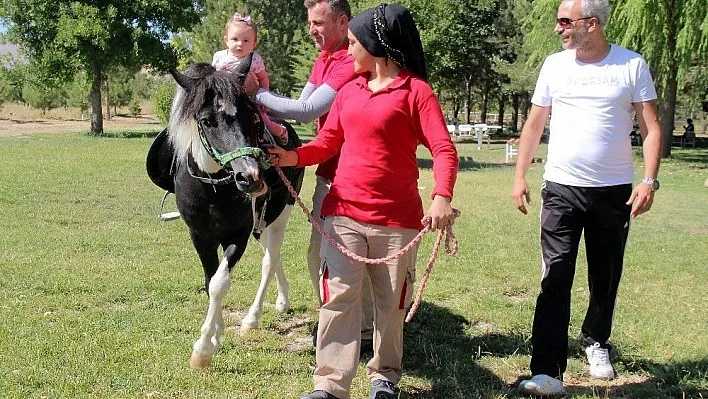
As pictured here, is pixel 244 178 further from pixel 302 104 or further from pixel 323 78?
pixel 323 78

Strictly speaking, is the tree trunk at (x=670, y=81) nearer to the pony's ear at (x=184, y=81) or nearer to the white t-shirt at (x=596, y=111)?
the white t-shirt at (x=596, y=111)

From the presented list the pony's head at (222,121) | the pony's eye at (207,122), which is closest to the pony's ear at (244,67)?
the pony's head at (222,121)

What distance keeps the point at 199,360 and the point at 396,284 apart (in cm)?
136

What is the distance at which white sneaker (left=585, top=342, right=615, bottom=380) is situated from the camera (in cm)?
404

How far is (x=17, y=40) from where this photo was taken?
3098cm

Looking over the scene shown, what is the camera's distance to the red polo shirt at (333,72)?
3.80 m

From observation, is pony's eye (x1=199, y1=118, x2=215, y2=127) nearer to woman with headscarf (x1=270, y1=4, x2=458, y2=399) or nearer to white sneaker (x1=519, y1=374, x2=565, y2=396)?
woman with headscarf (x1=270, y1=4, x2=458, y2=399)

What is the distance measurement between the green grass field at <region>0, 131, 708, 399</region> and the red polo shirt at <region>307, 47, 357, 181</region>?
126 cm

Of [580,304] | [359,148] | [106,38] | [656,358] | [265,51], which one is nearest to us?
[359,148]

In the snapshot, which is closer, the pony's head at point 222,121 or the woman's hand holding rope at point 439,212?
the woman's hand holding rope at point 439,212

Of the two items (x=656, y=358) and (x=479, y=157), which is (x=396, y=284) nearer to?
(x=656, y=358)

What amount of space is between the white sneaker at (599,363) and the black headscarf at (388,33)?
2.09 metres

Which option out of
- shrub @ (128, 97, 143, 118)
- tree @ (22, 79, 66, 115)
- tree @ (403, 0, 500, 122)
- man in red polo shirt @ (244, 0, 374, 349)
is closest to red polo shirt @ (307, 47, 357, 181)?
man in red polo shirt @ (244, 0, 374, 349)

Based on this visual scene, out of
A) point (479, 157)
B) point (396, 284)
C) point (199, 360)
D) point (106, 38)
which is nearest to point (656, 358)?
point (396, 284)
